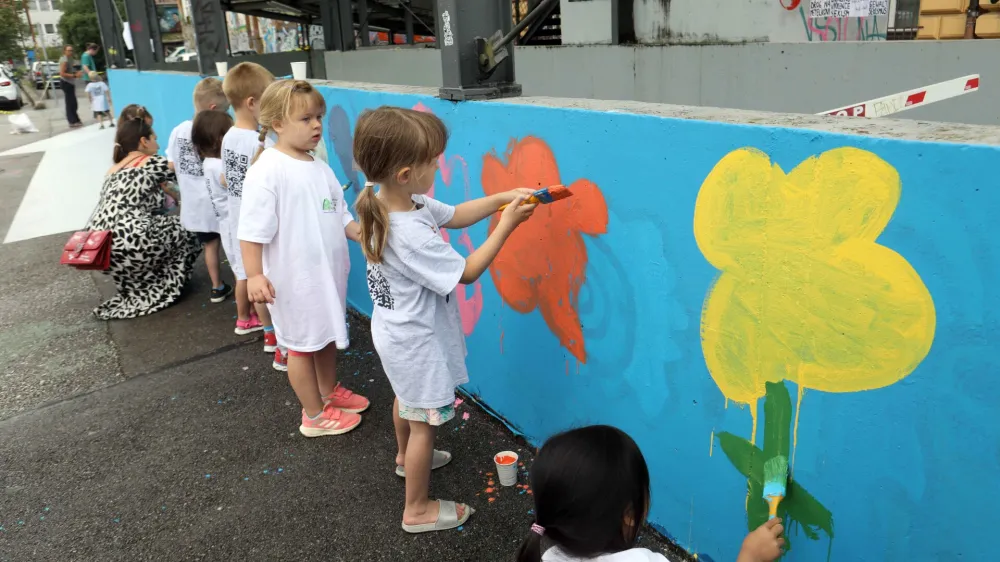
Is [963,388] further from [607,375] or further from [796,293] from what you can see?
[607,375]

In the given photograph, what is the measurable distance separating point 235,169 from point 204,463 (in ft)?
5.70

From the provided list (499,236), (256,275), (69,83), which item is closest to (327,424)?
(256,275)

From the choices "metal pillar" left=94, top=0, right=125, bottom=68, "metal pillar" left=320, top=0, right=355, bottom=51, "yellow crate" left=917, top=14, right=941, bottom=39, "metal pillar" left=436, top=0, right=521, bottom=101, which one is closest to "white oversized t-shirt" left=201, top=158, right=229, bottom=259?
"metal pillar" left=436, top=0, right=521, bottom=101

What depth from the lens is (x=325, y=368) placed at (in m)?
3.58

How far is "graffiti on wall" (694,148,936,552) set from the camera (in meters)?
1.67

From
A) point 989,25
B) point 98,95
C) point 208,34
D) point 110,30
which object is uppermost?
point 110,30

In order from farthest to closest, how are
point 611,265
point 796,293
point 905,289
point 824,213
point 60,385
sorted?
point 60,385 < point 611,265 < point 796,293 < point 824,213 < point 905,289

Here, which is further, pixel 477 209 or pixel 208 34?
pixel 208 34

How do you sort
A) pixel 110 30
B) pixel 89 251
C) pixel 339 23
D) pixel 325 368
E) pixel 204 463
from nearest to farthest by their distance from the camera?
1. pixel 204 463
2. pixel 325 368
3. pixel 89 251
4. pixel 339 23
5. pixel 110 30

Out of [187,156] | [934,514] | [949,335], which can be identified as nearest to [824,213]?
[949,335]

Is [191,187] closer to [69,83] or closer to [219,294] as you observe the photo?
[219,294]

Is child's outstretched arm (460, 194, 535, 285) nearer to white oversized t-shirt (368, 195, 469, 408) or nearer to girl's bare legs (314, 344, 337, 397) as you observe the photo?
white oversized t-shirt (368, 195, 469, 408)

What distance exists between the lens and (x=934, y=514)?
5.65 feet

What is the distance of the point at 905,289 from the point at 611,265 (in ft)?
Answer: 3.31
